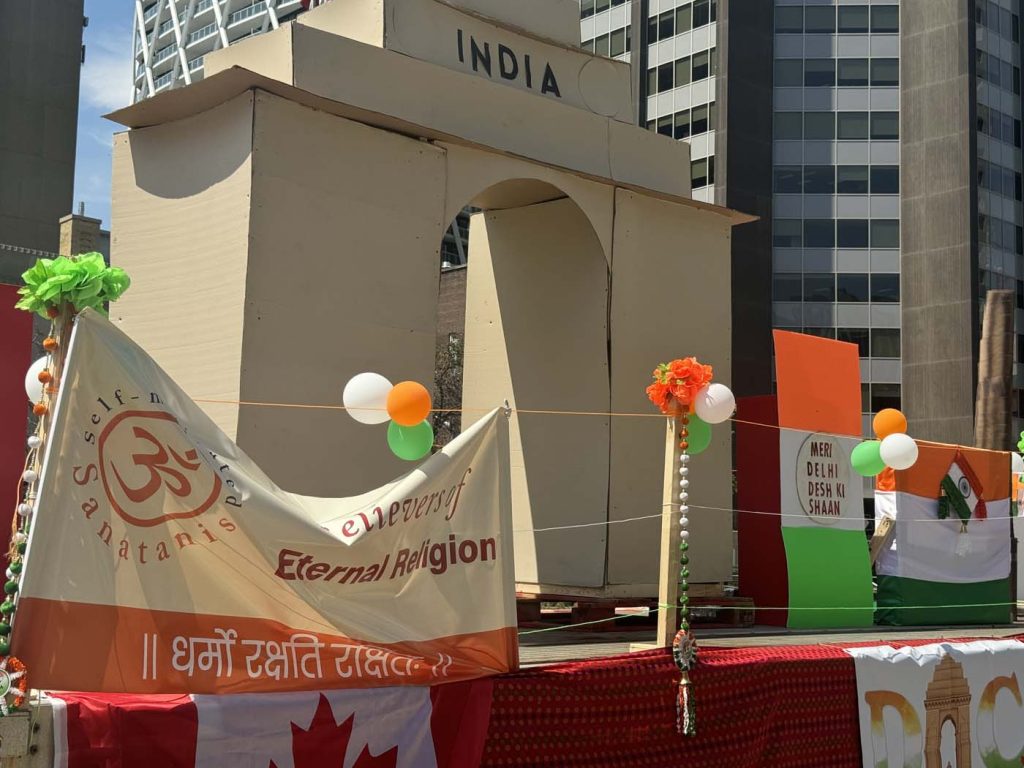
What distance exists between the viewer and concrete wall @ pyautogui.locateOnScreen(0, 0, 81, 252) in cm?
3838

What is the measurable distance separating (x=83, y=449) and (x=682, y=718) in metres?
3.85

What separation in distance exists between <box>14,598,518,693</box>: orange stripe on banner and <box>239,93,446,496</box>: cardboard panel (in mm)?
2676

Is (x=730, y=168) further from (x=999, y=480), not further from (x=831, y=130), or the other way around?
(x=999, y=480)

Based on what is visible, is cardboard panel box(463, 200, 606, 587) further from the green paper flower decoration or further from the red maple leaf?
the green paper flower decoration

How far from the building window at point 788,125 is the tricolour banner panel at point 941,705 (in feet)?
153

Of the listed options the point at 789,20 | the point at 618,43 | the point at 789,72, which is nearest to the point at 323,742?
the point at 789,72

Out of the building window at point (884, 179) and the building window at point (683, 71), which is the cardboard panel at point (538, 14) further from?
the building window at point (884, 179)

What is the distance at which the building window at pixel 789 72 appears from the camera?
53.8 meters

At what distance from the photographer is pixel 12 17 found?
3953 centimetres

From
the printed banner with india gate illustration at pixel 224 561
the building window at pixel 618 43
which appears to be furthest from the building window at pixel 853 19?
the printed banner with india gate illustration at pixel 224 561

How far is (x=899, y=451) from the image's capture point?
9.34 m

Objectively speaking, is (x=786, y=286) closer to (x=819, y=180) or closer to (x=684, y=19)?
(x=819, y=180)

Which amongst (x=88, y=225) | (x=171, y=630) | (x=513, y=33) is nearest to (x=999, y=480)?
(x=513, y=33)

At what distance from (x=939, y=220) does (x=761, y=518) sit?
43201 mm
